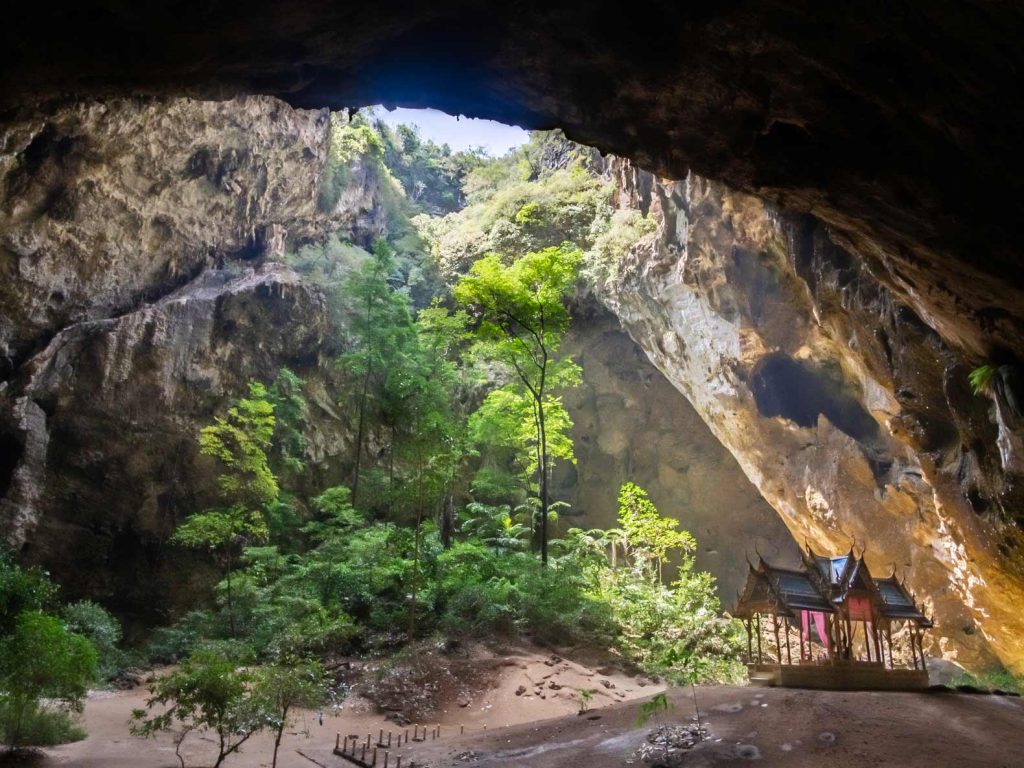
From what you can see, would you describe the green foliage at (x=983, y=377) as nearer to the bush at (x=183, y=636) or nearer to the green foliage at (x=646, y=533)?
the green foliage at (x=646, y=533)

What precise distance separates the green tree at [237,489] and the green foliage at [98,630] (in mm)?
2651

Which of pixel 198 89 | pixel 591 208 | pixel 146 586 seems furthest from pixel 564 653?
pixel 591 208

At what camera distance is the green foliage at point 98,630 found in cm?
1529

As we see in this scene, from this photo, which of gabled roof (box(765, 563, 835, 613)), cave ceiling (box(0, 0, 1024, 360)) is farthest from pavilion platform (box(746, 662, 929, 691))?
cave ceiling (box(0, 0, 1024, 360))

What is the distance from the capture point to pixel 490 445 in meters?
26.0

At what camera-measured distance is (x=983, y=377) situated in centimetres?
998

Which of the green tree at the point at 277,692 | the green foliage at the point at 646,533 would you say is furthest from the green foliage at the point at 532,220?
the green tree at the point at 277,692

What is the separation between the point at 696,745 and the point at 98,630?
1407 cm

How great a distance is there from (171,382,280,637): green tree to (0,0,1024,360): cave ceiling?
11.8 meters

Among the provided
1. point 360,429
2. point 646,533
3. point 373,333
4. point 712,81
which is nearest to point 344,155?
point 373,333

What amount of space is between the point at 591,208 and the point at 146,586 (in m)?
20.7

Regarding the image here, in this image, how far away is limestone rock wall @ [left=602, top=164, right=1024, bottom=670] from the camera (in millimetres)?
12203

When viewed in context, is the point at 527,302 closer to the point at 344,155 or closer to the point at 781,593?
the point at 781,593

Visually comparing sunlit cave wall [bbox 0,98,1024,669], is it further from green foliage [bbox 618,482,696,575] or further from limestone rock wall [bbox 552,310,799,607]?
green foliage [bbox 618,482,696,575]
